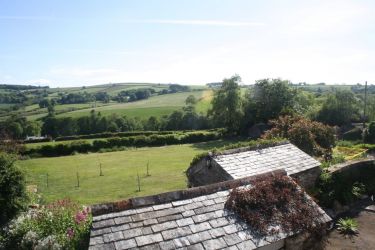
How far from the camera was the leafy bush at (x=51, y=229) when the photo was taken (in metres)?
9.95

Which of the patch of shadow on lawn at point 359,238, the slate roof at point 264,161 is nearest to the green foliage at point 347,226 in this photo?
the patch of shadow on lawn at point 359,238

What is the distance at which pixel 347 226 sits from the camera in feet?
52.2

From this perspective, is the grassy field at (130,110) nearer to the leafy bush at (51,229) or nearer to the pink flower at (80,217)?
the leafy bush at (51,229)

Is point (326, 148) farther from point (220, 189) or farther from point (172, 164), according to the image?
point (220, 189)

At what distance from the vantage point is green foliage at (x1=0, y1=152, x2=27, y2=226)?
44.6 ft

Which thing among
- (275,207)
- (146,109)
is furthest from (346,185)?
(146,109)

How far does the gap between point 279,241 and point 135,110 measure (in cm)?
10606

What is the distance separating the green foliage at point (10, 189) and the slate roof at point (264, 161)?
8.36 m

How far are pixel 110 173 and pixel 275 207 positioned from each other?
1005 inches

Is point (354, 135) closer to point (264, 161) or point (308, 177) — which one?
point (308, 177)

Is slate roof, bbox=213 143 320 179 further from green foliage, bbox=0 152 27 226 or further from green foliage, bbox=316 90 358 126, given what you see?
green foliage, bbox=316 90 358 126

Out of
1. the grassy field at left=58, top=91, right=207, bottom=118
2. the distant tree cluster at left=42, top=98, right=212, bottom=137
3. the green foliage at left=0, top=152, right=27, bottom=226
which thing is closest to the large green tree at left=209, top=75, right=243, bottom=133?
the distant tree cluster at left=42, top=98, right=212, bottom=137

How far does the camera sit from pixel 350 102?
202ft

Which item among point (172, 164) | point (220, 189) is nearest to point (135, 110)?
point (172, 164)
